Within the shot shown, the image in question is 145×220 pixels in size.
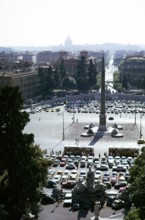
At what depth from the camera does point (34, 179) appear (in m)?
28.0

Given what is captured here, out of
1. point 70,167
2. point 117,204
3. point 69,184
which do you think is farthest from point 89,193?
point 70,167

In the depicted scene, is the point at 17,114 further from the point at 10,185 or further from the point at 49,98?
the point at 49,98

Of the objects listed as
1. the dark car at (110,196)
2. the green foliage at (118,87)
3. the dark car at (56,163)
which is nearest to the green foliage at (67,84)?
the green foliage at (118,87)

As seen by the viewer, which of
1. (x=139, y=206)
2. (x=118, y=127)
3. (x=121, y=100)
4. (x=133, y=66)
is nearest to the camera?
(x=139, y=206)

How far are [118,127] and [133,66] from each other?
223ft

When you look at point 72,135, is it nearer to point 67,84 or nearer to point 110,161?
point 110,161

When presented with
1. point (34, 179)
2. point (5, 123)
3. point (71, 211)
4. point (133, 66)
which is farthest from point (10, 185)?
point (133, 66)

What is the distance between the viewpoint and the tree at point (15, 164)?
2744 cm

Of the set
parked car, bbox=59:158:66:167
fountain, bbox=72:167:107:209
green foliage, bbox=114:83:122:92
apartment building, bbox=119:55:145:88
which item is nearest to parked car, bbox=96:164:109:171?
parked car, bbox=59:158:66:167

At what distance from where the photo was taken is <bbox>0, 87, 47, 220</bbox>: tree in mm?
27438

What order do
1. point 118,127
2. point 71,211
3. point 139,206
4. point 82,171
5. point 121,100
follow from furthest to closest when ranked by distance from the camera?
1. point 121,100
2. point 118,127
3. point 82,171
4. point 71,211
5. point 139,206

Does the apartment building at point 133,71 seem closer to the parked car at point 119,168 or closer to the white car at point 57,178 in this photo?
the parked car at point 119,168

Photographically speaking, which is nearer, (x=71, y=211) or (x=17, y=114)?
(x=17, y=114)

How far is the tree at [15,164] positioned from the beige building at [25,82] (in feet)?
200
